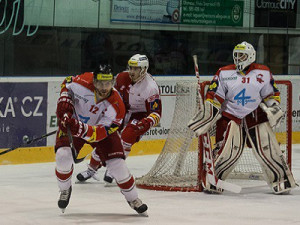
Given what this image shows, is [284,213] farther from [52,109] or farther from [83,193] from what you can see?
[52,109]

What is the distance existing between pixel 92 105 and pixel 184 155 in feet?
6.14

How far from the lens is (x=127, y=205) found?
21.3 feet

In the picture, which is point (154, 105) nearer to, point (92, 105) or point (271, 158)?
point (271, 158)

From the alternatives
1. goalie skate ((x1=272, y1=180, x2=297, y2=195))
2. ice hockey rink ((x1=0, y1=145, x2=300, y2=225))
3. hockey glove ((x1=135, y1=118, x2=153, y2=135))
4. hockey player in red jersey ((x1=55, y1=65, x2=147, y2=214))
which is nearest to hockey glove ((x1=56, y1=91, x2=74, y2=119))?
hockey player in red jersey ((x1=55, y1=65, x2=147, y2=214))

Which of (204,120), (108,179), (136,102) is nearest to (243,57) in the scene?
(204,120)

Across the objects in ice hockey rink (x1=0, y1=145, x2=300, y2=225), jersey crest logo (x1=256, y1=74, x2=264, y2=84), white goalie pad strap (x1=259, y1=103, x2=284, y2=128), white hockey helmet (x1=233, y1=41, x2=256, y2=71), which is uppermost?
white hockey helmet (x1=233, y1=41, x2=256, y2=71)

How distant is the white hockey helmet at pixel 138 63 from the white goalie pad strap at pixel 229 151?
839 millimetres

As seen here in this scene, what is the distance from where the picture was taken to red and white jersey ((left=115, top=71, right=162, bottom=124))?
739 cm

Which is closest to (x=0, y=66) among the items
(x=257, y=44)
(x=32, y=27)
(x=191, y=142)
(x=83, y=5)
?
(x=32, y=27)

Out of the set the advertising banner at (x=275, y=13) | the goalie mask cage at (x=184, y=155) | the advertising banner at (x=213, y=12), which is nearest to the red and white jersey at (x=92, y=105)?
the goalie mask cage at (x=184, y=155)

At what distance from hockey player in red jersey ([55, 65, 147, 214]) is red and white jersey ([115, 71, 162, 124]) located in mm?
1445

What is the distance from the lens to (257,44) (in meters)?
11.5

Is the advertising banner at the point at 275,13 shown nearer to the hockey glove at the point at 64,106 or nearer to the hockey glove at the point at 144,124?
the hockey glove at the point at 144,124

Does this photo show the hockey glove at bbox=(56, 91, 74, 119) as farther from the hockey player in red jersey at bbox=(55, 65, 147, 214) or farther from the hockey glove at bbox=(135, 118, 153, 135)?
the hockey glove at bbox=(135, 118, 153, 135)
